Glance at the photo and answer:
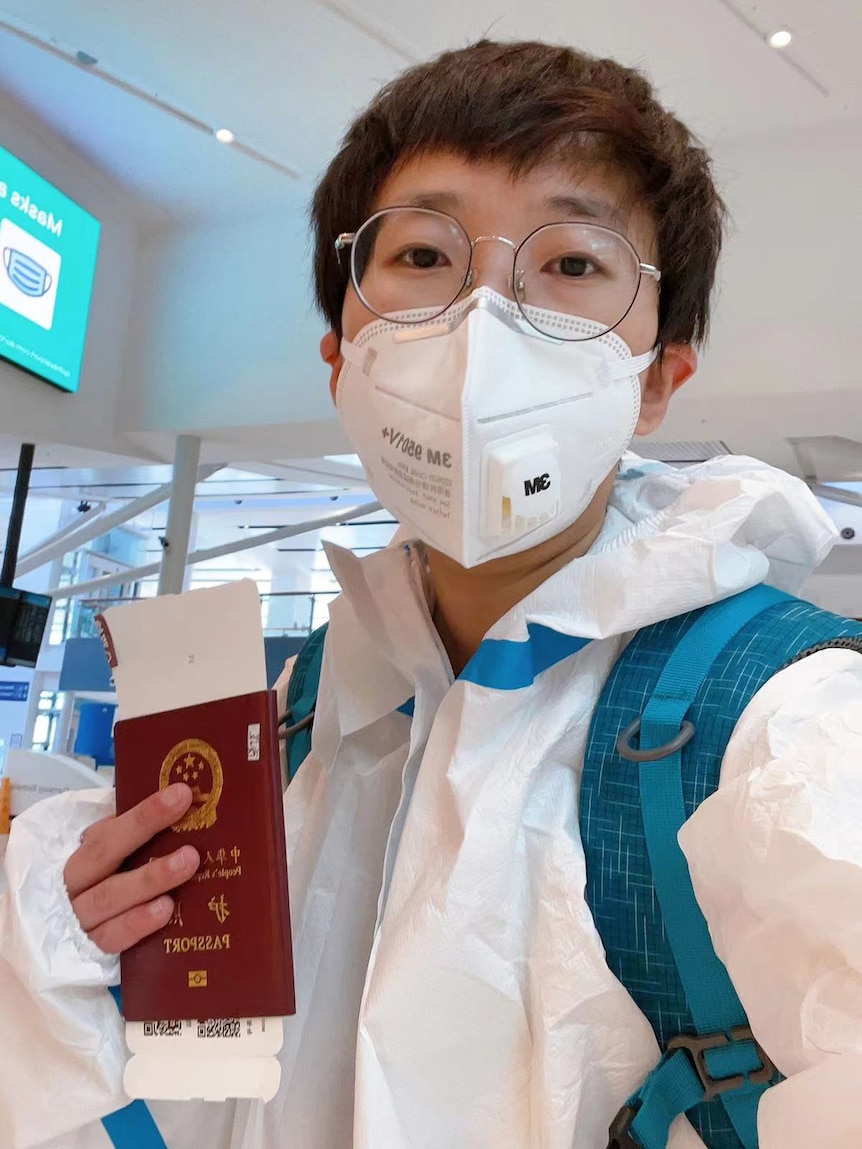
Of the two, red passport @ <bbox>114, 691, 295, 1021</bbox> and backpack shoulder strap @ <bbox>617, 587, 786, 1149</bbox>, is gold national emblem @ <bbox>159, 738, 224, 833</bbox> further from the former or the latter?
backpack shoulder strap @ <bbox>617, 587, 786, 1149</bbox>

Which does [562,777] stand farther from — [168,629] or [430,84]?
[430,84]

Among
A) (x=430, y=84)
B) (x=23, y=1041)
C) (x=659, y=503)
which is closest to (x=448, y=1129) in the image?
(x=23, y=1041)

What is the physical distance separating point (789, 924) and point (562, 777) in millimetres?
255

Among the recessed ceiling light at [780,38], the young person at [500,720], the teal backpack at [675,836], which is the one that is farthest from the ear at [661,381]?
the recessed ceiling light at [780,38]

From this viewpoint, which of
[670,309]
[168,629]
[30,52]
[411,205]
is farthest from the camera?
[30,52]

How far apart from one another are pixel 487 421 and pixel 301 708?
377 mm

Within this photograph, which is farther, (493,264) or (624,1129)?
(493,264)

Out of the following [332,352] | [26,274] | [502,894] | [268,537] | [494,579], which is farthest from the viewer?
[268,537]

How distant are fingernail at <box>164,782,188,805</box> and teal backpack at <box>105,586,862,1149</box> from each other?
33cm

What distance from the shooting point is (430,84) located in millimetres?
1007

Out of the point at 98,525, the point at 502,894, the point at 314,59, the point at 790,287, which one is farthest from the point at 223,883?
the point at 98,525

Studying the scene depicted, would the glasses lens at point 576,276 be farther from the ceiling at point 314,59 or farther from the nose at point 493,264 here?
the ceiling at point 314,59

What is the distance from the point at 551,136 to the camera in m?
0.91

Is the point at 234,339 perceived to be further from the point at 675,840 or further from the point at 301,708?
the point at 675,840
